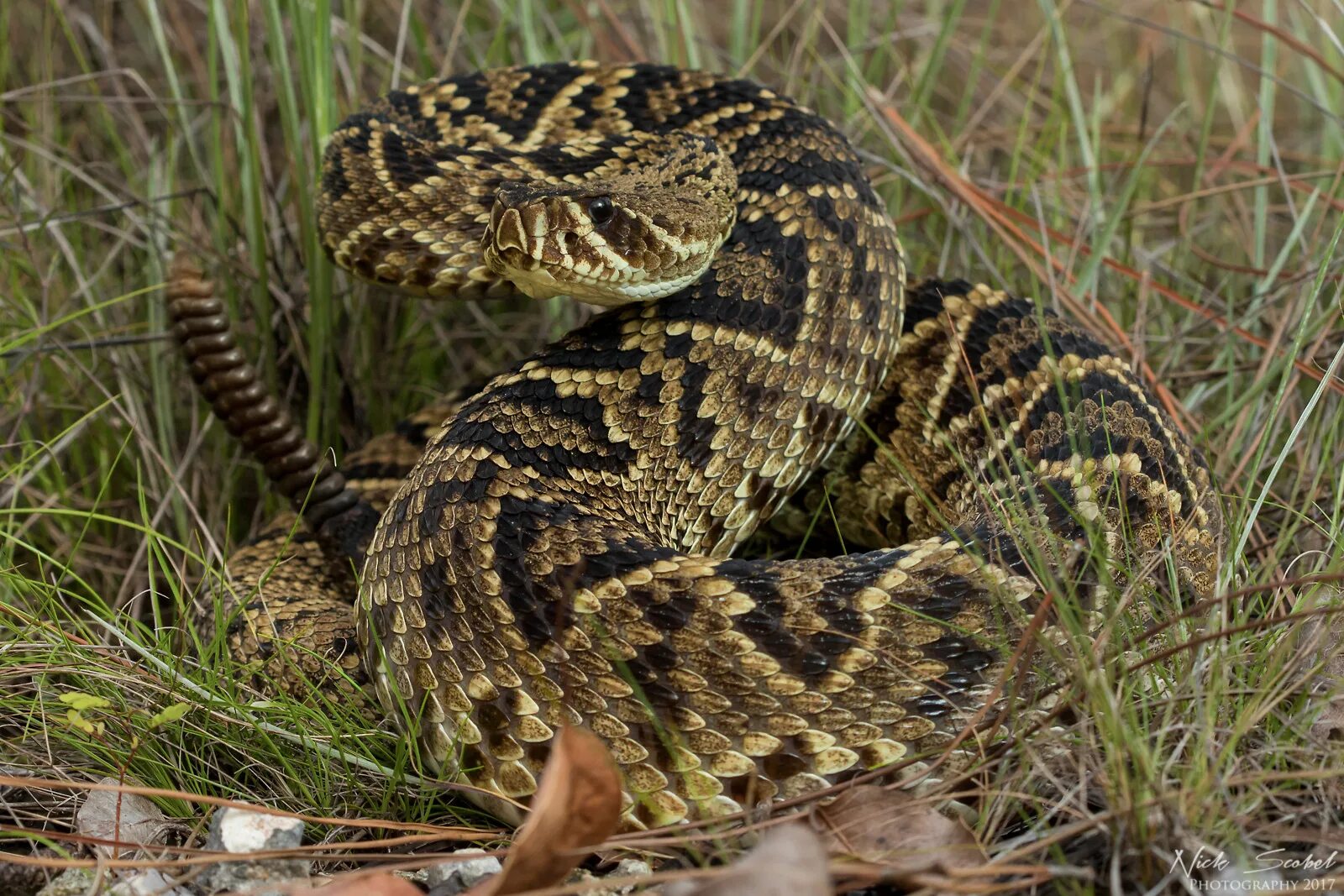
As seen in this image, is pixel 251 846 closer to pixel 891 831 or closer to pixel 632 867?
pixel 632 867

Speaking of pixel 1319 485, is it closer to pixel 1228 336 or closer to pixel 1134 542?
pixel 1228 336

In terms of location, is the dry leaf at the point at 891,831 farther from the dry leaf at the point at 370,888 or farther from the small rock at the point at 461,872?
the dry leaf at the point at 370,888

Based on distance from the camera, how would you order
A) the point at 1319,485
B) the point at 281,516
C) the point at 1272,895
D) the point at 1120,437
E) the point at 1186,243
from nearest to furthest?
the point at 1272,895, the point at 1120,437, the point at 1319,485, the point at 281,516, the point at 1186,243

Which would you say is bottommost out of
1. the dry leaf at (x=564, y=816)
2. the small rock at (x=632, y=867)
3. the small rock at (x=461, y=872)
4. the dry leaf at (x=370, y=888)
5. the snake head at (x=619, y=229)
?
the small rock at (x=632, y=867)

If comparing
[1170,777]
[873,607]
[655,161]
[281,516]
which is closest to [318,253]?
[281,516]

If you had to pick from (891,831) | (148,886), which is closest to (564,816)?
(891,831)

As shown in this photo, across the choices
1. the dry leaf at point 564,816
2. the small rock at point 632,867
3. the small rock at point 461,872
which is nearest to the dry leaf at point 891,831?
the small rock at point 632,867
